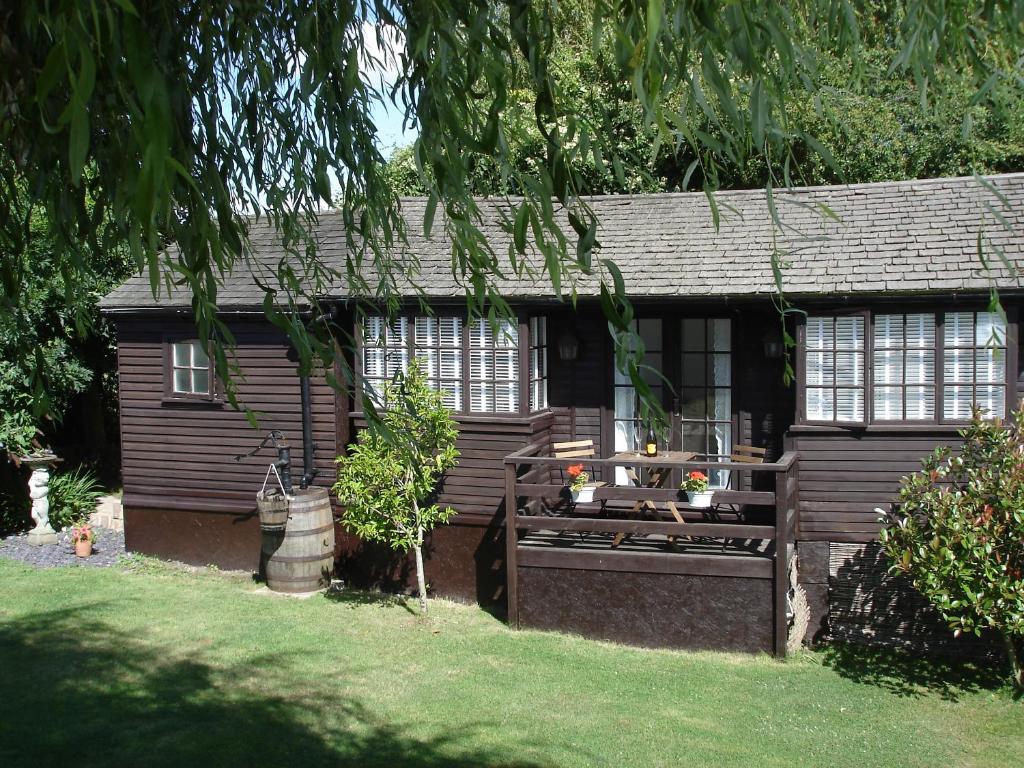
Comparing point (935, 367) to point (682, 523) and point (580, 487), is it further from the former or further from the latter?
point (580, 487)

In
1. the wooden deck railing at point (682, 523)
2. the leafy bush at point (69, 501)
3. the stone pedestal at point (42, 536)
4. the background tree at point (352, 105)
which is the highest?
the background tree at point (352, 105)

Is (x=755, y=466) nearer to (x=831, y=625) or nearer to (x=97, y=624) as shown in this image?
(x=831, y=625)

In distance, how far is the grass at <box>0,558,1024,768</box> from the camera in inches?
294

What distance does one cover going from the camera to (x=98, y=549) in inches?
560

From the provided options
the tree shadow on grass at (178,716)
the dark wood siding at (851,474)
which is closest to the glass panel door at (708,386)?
the dark wood siding at (851,474)

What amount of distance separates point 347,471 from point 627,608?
3.35 m

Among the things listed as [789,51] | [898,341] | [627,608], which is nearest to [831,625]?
[627,608]

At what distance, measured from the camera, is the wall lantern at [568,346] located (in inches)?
465

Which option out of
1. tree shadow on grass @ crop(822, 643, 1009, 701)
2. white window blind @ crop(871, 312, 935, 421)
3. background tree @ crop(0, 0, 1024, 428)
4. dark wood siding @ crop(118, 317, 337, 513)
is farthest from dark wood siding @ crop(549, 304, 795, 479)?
background tree @ crop(0, 0, 1024, 428)

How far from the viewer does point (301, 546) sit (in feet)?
39.1

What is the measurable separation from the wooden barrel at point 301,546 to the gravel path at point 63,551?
288 cm

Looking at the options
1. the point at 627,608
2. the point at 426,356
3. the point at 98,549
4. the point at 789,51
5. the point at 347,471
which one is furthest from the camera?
the point at 98,549

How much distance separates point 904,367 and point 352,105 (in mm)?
7735

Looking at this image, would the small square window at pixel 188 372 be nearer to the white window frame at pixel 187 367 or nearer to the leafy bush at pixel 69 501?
the white window frame at pixel 187 367
